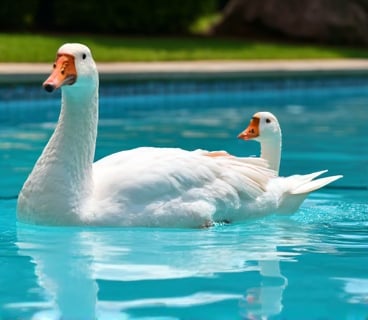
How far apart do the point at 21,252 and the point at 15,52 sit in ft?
30.8

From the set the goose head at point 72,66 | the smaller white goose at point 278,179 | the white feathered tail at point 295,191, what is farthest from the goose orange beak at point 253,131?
the goose head at point 72,66

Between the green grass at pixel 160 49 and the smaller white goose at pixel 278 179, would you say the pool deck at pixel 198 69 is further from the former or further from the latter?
the smaller white goose at pixel 278 179

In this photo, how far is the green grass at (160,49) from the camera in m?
15.0

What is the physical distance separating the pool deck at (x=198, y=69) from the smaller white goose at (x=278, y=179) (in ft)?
20.2

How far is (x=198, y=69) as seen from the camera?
14.4m

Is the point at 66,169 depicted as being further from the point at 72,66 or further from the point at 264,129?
the point at 264,129

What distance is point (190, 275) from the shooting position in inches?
196

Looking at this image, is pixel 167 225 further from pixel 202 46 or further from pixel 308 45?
pixel 308 45

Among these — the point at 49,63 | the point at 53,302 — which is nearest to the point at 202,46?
the point at 49,63

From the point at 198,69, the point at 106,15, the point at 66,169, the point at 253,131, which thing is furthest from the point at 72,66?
the point at 106,15

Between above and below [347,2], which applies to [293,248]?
below

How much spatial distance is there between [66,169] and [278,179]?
145 cm

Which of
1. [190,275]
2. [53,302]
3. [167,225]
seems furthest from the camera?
[167,225]

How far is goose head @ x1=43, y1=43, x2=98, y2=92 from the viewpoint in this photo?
18.6ft
